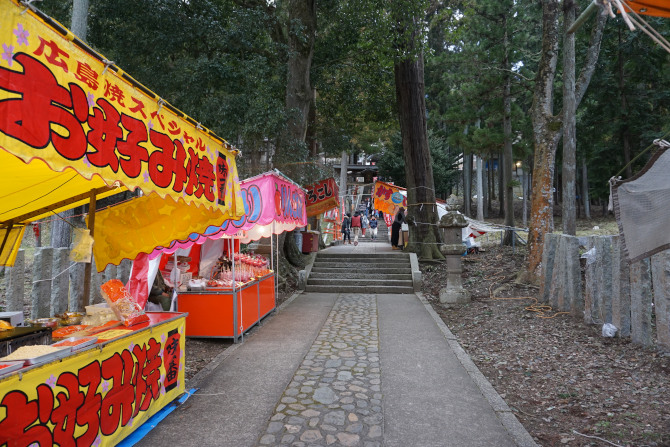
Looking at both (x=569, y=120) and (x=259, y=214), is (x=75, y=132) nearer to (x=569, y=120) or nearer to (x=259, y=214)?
(x=259, y=214)

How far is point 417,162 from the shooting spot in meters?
16.0

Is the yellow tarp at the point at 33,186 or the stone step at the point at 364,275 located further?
the stone step at the point at 364,275

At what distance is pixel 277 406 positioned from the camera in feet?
14.7

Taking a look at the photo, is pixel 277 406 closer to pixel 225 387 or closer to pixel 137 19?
pixel 225 387

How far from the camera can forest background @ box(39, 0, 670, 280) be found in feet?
34.9

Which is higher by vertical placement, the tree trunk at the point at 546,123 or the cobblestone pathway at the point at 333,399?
the tree trunk at the point at 546,123

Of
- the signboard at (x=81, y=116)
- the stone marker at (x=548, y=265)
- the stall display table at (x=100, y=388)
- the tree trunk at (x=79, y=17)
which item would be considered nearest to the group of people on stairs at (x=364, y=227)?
the stone marker at (x=548, y=265)

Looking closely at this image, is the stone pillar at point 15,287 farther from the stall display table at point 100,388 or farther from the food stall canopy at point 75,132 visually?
the stall display table at point 100,388

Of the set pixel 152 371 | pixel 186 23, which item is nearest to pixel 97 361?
pixel 152 371

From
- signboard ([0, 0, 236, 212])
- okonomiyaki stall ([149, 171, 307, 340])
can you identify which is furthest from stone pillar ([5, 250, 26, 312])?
signboard ([0, 0, 236, 212])

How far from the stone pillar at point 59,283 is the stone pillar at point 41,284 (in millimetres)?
71

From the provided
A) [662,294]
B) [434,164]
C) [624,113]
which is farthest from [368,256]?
[434,164]

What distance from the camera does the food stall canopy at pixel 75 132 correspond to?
218cm

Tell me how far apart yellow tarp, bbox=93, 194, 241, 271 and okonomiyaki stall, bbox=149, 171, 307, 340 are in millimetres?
367
